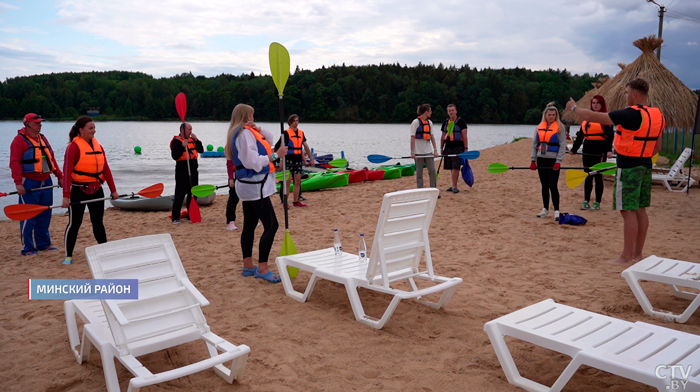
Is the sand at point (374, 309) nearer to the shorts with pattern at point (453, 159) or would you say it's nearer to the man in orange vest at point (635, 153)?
the man in orange vest at point (635, 153)

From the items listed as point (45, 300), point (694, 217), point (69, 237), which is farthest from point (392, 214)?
point (694, 217)

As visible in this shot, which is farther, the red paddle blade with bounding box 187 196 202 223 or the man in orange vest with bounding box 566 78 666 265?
the red paddle blade with bounding box 187 196 202 223

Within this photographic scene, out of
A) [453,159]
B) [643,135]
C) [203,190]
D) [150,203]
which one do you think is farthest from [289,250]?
[453,159]

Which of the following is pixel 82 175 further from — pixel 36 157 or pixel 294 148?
pixel 294 148

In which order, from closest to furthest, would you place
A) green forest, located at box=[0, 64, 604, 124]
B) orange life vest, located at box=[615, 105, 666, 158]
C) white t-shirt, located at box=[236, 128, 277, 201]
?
white t-shirt, located at box=[236, 128, 277, 201], orange life vest, located at box=[615, 105, 666, 158], green forest, located at box=[0, 64, 604, 124]

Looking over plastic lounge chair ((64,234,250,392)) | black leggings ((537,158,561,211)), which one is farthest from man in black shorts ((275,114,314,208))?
plastic lounge chair ((64,234,250,392))

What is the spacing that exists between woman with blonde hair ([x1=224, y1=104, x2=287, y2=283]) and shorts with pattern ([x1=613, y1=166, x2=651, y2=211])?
3.27m

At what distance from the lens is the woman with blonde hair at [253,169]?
4.24 meters

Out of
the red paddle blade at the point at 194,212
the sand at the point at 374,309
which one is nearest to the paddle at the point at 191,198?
the red paddle blade at the point at 194,212

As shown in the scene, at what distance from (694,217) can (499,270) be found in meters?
4.33

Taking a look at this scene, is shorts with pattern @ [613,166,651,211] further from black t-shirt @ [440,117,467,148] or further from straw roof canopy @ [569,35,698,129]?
straw roof canopy @ [569,35,698,129]

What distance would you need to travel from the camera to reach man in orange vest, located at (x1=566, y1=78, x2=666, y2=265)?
176 inches

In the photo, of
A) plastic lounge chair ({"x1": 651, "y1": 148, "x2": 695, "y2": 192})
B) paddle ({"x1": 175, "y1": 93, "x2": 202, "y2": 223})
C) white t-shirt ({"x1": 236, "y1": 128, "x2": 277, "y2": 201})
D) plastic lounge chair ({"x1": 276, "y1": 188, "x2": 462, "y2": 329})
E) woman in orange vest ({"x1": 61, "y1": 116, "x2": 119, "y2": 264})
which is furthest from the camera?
plastic lounge chair ({"x1": 651, "y1": 148, "x2": 695, "y2": 192})

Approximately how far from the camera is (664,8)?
1853 centimetres
